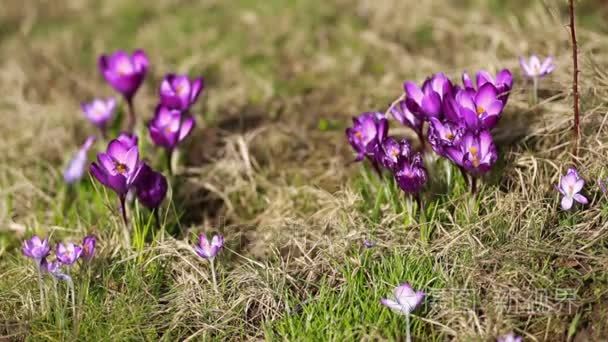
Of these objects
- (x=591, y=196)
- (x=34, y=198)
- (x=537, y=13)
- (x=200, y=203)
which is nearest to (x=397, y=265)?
(x=591, y=196)

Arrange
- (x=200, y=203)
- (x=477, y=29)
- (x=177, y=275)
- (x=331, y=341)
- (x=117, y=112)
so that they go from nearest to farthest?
(x=331, y=341), (x=177, y=275), (x=200, y=203), (x=117, y=112), (x=477, y=29)

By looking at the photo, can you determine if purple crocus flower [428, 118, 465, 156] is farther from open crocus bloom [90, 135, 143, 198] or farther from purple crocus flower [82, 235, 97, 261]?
purple crocus flower [82, 235, 97, 261]

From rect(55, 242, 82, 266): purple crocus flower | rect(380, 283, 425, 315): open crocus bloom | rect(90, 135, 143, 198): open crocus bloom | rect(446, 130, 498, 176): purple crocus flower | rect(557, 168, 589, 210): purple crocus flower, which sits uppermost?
rect(446, 130, 498, 176): purple crocus flower

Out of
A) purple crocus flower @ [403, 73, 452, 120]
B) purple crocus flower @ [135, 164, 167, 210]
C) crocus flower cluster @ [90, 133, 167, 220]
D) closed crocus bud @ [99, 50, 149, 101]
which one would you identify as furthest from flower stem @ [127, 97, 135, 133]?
purple crocus flower @ [403, 73, 452, 120]

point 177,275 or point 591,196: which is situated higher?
point 591,196

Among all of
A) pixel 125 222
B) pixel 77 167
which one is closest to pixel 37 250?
A: pixel 125 222

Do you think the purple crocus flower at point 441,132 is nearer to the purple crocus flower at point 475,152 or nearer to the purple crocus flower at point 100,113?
the purple crocus flower at point 475,152

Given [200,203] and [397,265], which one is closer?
[397,265]

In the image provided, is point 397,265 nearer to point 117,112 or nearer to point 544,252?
point 544,252
